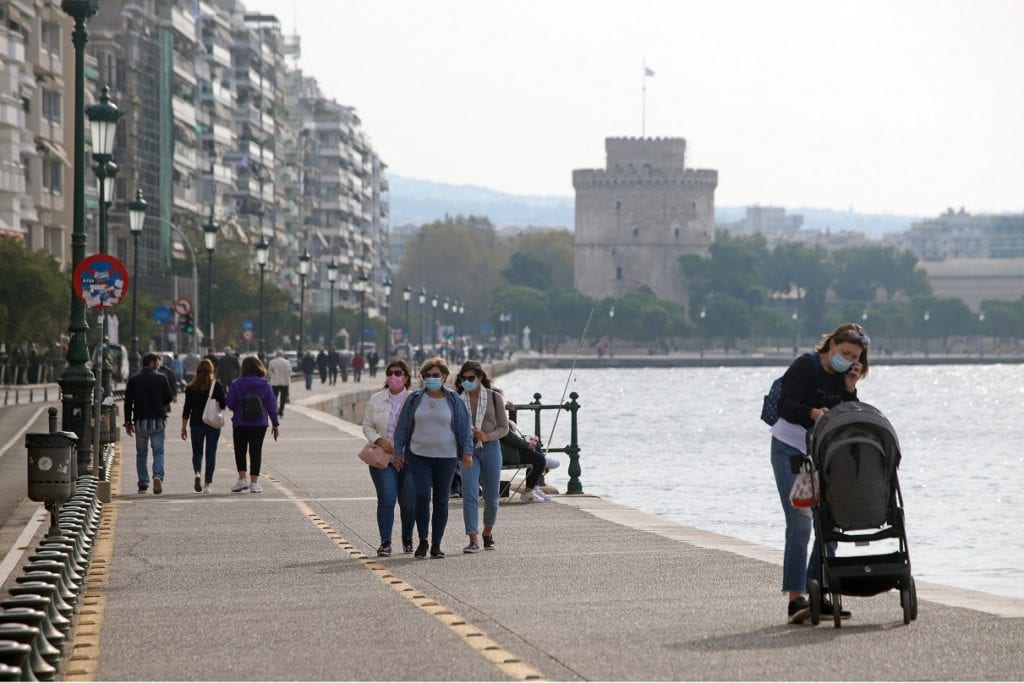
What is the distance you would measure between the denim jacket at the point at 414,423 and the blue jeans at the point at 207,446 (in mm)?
6881

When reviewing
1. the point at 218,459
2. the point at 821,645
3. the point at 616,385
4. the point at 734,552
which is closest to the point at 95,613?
the point at 821,645

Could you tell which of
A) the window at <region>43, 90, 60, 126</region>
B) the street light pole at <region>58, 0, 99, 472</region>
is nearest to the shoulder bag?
the street light pole at <region>58, 0, 99, 472</region>

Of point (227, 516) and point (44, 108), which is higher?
point (44, 108)

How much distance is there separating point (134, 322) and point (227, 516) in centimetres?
2946

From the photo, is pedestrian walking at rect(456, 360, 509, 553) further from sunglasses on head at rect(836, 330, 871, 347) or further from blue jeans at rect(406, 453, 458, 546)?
sunglasses on head at rect(836, 330, 871, 347)

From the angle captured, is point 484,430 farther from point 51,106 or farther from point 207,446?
point 51,106

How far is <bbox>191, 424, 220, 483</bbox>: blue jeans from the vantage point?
68.2 feet

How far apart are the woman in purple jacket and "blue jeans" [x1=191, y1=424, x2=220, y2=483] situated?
0.37m

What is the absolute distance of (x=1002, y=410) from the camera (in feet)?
289

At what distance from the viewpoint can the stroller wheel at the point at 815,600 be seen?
10.1m

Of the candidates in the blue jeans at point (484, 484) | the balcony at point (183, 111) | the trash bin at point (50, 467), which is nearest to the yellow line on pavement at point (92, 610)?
the trash bin at point (50, 467)

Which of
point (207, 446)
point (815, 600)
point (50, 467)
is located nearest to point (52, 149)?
point (207, 446)

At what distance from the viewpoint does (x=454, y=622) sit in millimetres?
10438

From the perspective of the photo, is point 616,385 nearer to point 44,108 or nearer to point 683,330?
point 683,330
